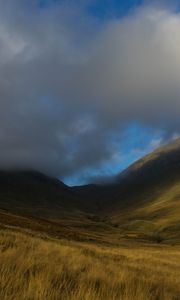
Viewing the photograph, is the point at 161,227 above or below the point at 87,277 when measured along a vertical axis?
above

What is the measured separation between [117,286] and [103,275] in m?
0.95

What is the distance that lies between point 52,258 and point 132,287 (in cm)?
259

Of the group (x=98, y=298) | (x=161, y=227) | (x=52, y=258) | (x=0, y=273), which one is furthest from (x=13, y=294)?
(x=161, y=227)

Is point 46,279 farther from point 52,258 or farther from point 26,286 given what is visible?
point 52,258

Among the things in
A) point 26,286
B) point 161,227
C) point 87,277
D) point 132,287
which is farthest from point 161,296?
point 161,227

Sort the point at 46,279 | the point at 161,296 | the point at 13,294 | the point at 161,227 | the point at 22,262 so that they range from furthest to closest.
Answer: the point at 161,227 < the point at 161,296 < the point at 22,262 < the point at 46,279 < the point at 13,294

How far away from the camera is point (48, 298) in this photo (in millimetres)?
7293

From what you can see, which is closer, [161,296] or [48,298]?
[48,298]

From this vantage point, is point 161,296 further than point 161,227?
No

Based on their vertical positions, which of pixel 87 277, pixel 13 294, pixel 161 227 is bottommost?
pixel 13 294

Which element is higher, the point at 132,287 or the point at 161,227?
the point at 161,227

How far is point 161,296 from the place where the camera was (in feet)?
32.7

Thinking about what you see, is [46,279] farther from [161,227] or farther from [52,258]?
[161,227]

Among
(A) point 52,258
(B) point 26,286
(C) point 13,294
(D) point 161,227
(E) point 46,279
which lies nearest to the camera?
(C) point 13,294
